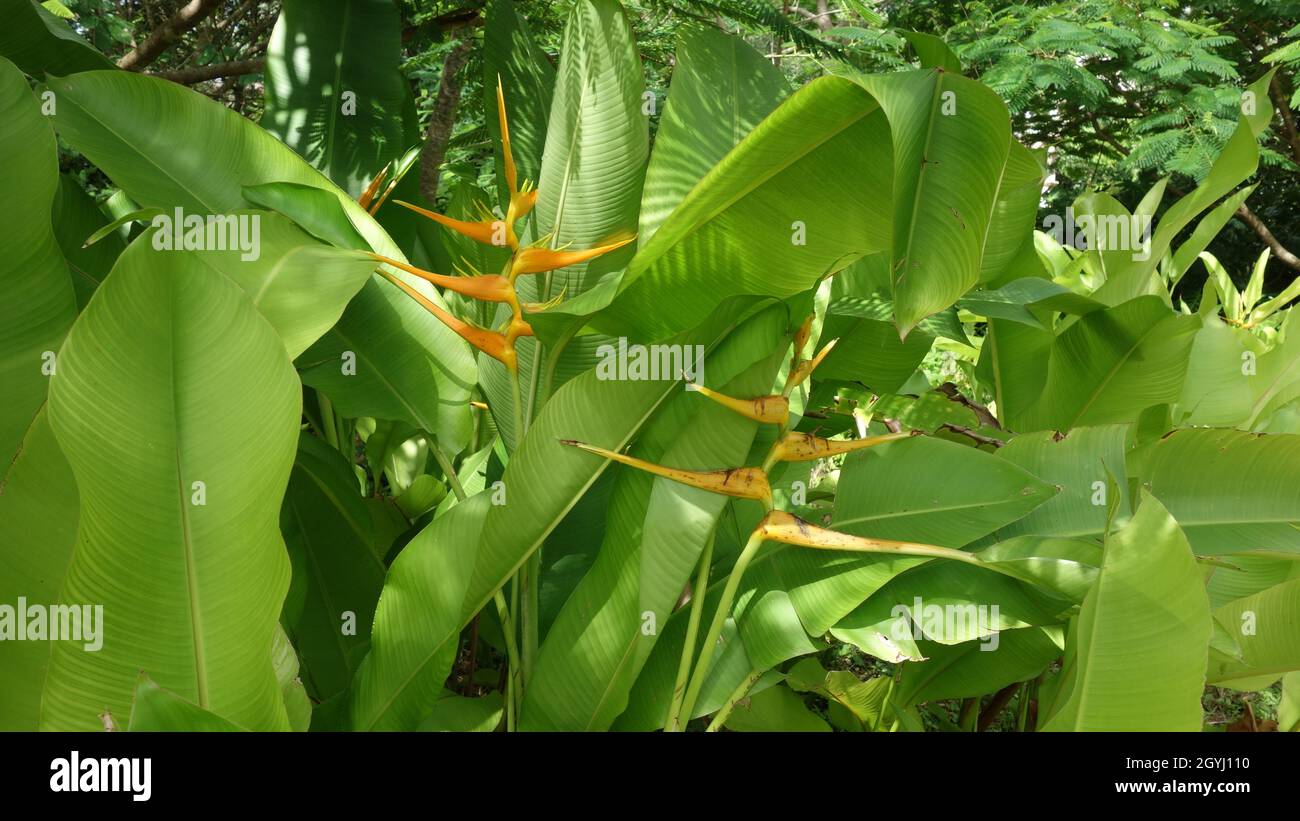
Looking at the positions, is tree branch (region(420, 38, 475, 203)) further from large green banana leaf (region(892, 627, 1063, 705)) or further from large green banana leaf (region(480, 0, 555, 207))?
large green banana leaf (region(892, 627, 1063, 705))

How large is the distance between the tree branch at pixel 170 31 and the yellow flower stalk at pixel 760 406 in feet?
4.03

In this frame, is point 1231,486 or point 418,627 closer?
point 418,627

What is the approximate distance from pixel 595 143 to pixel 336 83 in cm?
56

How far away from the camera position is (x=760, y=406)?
0.97 meters

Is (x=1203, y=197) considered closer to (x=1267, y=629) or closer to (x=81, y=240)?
(x=1267, y=629)

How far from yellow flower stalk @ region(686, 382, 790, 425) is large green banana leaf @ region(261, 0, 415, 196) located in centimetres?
87

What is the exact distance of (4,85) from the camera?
0.91m

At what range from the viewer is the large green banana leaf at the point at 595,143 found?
1214mm

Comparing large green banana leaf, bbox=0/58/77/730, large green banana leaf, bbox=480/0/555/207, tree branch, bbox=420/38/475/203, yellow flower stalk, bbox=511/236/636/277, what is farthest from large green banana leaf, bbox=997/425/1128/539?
tree branch, bbox=420/38/475/203

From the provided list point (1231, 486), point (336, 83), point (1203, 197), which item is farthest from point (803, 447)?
point (336, 83)

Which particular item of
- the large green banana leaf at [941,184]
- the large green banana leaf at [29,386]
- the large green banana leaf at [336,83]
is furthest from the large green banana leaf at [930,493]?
the large green banana leaf at [336,83]

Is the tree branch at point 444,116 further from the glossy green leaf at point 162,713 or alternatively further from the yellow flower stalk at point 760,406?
the glossy green leaf at point 162,713

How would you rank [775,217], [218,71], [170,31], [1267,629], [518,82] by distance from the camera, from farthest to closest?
[218,71] → [170,31] → [518,82] → [1267,629] → [775,217]
